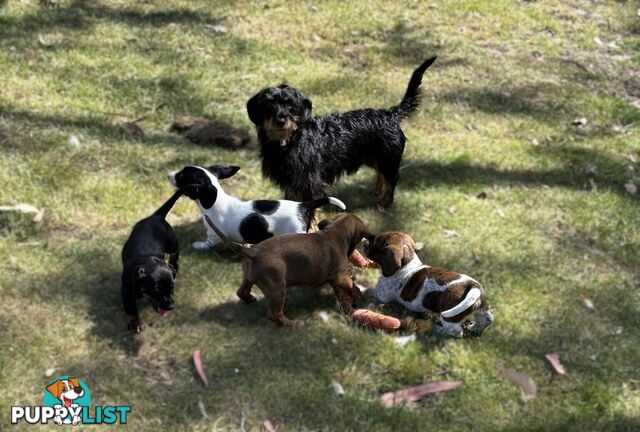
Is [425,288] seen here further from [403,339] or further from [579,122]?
[579,122]

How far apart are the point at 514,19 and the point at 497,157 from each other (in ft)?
14.5

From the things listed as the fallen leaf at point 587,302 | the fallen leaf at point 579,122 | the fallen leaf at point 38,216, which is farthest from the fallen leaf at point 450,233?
the fallen leaf at point 38,216

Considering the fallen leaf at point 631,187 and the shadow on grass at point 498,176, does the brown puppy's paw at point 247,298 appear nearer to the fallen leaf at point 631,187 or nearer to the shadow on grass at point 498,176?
the shadow on grass at point 498,176

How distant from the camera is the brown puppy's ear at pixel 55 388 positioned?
4398 millimetres

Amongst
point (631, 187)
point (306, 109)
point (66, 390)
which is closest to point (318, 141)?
point (306, 109)

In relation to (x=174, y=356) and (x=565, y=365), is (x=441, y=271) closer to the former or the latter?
(x=565, y=365)

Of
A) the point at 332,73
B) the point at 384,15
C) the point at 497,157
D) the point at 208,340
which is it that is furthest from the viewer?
the point at 384,15

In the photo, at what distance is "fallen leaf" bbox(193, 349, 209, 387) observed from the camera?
15.2 ft

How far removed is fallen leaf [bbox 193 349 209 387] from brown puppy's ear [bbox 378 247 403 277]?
1528 millimetres

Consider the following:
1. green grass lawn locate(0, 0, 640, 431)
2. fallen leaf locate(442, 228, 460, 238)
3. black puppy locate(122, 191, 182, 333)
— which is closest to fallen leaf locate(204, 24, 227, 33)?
green grass lawn locate(0, 0, 640, 431)

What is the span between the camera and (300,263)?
493 centimetres

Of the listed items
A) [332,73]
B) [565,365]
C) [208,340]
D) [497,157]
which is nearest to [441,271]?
[565,365]

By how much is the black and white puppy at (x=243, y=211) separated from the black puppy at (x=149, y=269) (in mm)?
375

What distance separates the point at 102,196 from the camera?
637 cm
